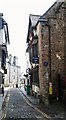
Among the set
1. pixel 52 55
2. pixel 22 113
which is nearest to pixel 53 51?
pixel 52 55

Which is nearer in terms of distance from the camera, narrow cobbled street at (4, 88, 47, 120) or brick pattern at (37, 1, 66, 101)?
narrow cobbled street at (4, 88, 47, 120)

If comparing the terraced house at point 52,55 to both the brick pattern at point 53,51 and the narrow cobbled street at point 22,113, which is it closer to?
the brick pattern at point 53,51

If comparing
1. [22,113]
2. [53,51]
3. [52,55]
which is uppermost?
[53,51]

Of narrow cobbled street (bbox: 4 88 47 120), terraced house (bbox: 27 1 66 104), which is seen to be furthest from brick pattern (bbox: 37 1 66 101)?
narrow cobbled street (bbox: 4 88 47 120)

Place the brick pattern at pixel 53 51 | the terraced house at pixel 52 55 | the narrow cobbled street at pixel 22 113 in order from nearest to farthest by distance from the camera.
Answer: the narrow cobbled street at pixel 22 113
the terraced house at pixel 52 55
the brick pattern at pixel 53 51

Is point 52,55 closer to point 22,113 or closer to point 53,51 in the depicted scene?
point 53,51

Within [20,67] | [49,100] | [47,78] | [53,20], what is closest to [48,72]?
[47,78]

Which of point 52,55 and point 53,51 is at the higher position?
point 53,51

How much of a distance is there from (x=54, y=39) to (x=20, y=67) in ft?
346

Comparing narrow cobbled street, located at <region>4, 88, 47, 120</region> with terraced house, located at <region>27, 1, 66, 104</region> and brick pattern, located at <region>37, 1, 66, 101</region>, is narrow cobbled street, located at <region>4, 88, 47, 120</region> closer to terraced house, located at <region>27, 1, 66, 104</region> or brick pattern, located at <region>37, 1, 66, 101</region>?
terraced house, located at <region>27, 1, 66, 104</region>

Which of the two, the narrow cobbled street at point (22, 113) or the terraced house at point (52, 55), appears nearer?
the narrow cobbled street at point (22, 113)

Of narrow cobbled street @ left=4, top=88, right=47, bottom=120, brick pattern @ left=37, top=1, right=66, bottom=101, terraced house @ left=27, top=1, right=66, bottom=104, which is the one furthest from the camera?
brick pattern @ left=37, top=1, right=66, bottom=101

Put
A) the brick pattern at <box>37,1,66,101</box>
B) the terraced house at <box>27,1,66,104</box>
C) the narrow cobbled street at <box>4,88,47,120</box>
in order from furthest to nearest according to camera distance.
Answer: the brick pattern at <box>37,1,66,101</box> < the terraced house at <box>27,1,66,104</box> < the narrow cobbled street at <box>4,88,47,120</box>

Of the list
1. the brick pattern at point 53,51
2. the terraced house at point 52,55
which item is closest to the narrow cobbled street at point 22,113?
the terraced house at point 52,55
